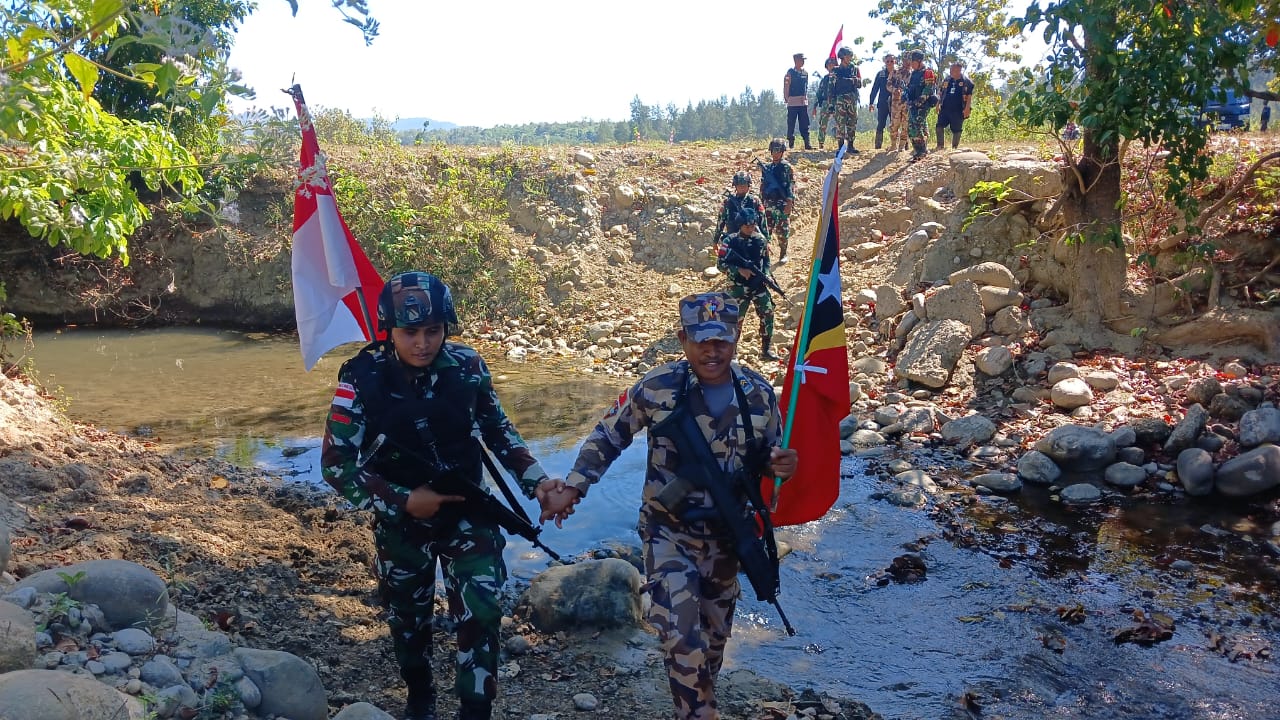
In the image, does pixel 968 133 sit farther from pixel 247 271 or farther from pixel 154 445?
pixel 154 445

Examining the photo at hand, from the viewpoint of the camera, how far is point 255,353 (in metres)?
13.6

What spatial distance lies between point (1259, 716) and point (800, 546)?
118 inches

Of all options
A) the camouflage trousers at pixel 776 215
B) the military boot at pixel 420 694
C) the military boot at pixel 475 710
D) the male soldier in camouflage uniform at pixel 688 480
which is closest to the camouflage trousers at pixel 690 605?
the male soldier in camouflage uniform at pixel 688 480

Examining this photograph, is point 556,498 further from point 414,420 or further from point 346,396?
point 346,396

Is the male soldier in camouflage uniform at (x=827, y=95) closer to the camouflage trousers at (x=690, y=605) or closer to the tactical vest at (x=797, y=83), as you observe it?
the tactical vest at (x=797, y=83)

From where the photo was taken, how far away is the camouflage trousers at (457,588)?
3.76 metres

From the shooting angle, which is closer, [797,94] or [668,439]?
[668,439]

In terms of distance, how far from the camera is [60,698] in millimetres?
2877

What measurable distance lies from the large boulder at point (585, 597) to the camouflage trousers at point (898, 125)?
1465 cm

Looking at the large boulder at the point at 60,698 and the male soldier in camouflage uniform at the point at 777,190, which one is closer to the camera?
the large boulder at the point at 60,698

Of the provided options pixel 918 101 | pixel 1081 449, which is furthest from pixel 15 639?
pixel 918 101

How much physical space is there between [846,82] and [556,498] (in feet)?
51.6

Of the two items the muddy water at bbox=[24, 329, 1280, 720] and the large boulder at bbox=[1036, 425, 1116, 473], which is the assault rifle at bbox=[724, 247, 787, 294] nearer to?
the muddy water at bbox=[24, 329, 1280, 720]

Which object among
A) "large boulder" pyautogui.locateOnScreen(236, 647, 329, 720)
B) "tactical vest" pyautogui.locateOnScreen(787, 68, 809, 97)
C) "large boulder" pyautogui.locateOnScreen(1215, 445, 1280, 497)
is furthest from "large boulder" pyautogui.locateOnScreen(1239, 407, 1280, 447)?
"tactical vest" pyautogui.locateOnScreen(787, 68, 809, 97)
